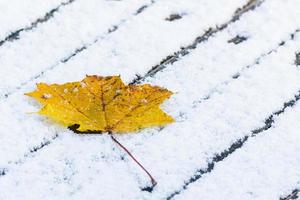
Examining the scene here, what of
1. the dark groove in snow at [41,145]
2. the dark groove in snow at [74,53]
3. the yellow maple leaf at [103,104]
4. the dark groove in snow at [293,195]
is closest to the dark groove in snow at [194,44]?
the yellow maple leaf at [103,104]

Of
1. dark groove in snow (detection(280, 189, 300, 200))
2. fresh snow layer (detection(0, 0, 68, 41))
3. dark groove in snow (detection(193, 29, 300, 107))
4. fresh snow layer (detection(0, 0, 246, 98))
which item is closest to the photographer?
dark groove in snow (detection(280, 189, 300, 200))

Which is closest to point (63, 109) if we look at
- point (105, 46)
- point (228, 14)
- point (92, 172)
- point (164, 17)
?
point (92, 172)

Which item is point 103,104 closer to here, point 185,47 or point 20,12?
point 185,47

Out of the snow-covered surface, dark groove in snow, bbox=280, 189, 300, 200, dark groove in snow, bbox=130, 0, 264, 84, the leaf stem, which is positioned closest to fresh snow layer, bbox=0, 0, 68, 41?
the snow-covered surface

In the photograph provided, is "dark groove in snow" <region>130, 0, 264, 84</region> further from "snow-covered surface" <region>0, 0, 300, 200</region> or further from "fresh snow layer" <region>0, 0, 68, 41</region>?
"fresh snow layer" <region>0, 0, 68, 41</region>

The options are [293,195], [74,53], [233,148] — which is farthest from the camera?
[74,53]

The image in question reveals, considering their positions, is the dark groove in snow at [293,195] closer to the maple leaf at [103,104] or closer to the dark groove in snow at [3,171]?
the maple leaf at [103,104]

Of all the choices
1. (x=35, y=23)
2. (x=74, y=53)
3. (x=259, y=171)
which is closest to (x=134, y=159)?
(x=259, y=171)
